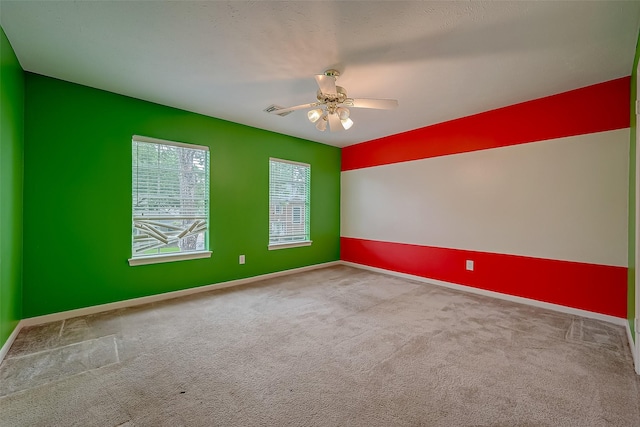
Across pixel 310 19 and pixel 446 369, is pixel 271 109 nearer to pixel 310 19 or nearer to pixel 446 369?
pixel 310 19

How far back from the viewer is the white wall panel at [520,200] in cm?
279

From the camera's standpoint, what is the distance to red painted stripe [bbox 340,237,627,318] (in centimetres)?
280

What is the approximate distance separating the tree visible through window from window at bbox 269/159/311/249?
1.12m

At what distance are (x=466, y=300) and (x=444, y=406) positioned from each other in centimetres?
219

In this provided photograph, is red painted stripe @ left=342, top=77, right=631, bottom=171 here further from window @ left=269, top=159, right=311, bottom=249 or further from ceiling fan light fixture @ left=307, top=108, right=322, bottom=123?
A: ceiling fan light fixture @ left=307, top=108, right=322, bottom=123

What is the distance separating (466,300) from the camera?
3451mm

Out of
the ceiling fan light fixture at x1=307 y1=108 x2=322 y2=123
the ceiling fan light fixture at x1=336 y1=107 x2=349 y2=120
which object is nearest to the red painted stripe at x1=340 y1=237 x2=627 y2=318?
the ceiling fan light fixture at x1=336 y1=107 x2=349 y2=120

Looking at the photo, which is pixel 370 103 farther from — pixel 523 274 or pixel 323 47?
pixel 523 274

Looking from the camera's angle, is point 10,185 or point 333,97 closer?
point 10,185

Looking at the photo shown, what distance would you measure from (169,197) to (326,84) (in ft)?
8.26

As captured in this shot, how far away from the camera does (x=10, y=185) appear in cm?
229

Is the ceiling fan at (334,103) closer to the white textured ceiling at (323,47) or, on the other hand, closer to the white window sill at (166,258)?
the white textured ceiling at (323,47)

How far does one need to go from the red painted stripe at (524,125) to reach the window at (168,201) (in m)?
3.10

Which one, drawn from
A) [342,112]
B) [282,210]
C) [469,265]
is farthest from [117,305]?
[469,265]
